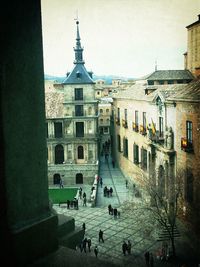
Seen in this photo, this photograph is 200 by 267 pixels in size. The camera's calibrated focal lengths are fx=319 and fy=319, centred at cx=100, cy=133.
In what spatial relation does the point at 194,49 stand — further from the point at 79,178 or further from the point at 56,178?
the point at 56,178

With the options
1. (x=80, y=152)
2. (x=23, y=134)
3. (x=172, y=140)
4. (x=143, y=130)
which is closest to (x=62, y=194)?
(x=80, y=152)

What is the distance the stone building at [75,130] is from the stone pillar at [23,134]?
106 ft

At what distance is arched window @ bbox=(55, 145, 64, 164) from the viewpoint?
34812 mm

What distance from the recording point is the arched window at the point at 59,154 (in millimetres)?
34812

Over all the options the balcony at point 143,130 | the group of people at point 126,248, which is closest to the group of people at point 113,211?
the group of people at point 126,248

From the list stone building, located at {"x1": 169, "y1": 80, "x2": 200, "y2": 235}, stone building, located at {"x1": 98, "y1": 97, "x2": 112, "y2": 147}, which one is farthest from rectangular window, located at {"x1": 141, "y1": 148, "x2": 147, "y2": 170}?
stone building, located at {"x1": 98, "y1": 97, "x2": 112, "y2": 147}

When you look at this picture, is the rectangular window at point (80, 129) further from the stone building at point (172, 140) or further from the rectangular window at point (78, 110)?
the stone building at point (172, 140)

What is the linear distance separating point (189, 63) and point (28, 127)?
2343cm

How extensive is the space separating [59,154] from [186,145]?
19740 mm

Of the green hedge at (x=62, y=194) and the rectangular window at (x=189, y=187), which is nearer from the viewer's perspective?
the rectangular window at (x=189, y=187)

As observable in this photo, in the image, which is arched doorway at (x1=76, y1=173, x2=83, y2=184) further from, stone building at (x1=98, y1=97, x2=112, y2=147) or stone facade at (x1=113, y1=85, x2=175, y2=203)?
stone building at (x1=98, y1=97, x2=112, y2=147)

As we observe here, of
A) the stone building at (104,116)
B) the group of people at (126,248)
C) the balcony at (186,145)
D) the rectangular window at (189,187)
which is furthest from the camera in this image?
the stone building at (104,116)

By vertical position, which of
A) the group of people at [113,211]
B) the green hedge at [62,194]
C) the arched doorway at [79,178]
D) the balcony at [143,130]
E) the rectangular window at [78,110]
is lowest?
the green hedge at [62,194]

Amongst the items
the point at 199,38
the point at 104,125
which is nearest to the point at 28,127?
the point at 199,38
